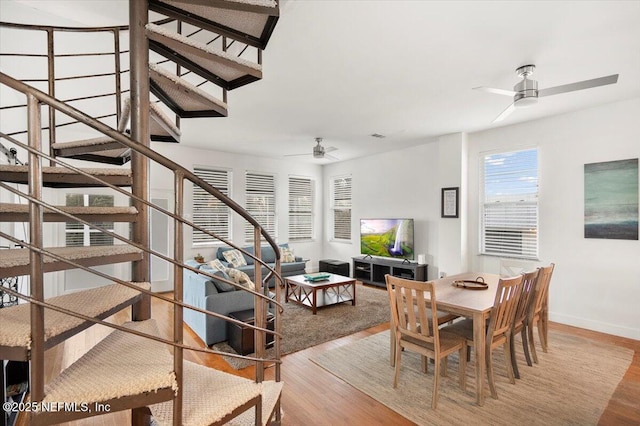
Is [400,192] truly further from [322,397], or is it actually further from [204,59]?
[204,59]

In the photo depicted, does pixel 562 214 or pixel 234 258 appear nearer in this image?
pixel 562 214

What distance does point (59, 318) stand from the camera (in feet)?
3.57

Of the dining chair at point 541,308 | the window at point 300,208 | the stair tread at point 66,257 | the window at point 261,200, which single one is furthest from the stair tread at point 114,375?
the window at point 300,208

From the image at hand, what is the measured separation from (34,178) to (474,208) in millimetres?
5448

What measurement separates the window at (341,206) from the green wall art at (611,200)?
4610 millimetres

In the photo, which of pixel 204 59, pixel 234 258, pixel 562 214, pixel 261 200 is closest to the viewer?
pixel 204 59

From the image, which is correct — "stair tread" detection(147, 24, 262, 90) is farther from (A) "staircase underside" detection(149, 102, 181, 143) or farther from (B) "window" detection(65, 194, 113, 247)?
(B) "window" detection(65, 194, 113, 247)

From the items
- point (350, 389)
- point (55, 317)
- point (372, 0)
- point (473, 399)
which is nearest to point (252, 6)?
point (372, 0)

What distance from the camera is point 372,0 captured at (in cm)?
202

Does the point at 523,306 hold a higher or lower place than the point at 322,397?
higher

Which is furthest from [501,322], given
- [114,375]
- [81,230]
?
[81,230]

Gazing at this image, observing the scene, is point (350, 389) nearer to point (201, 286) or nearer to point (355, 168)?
point (201, 286)

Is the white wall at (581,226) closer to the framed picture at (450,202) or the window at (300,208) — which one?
the framed picture at (450,202)

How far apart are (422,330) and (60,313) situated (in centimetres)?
225
